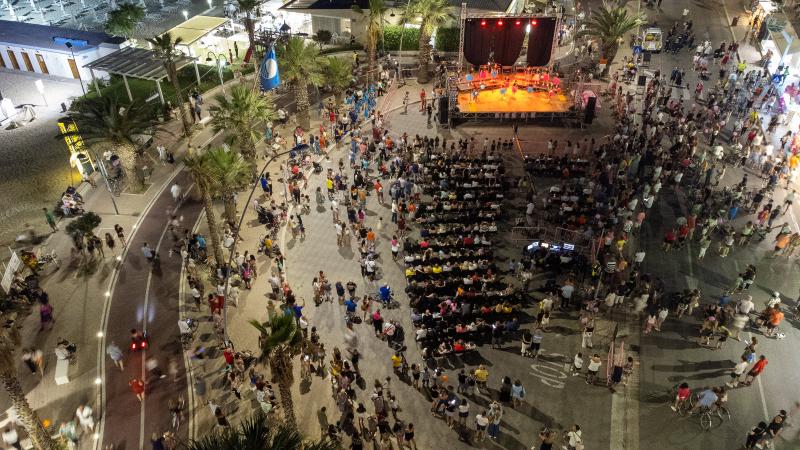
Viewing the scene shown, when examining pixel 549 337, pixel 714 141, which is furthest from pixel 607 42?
pixel 549 337

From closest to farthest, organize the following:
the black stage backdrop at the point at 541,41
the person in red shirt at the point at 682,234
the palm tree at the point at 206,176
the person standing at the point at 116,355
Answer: the person standing at the point at 116,355, the palm tree at the point at 206,176, the person in red shirt at the point at 682,234, the black stage backdrop at the point at 541,41

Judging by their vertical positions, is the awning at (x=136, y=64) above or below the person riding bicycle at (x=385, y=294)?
above

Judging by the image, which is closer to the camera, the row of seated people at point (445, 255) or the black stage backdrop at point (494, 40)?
the row of seated people at point (445, 255)

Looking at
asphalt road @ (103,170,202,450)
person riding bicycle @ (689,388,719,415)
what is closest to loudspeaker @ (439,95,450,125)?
asphalt road @ (103,170,202,450)

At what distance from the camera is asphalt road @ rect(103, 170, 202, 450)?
23422mm

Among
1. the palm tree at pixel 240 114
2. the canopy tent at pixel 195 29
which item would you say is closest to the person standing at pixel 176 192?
the palm tree at pixel 240 114

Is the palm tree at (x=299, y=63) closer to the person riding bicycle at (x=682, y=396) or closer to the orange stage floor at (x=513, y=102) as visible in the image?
the orange stage floor at (x=513, y=102)

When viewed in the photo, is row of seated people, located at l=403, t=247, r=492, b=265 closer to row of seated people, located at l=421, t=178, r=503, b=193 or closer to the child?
row of seated people, located at l=421, t=178, r=503, b=193

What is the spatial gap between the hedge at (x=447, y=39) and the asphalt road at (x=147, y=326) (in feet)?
96.4

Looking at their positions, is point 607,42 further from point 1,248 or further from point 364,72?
point 1,248

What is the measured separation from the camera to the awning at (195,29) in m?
52.2

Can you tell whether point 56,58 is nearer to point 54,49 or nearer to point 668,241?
point 54,49

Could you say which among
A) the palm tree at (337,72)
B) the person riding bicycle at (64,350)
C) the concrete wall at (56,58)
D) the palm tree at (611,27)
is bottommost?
the person riding bicycle at (64,350)

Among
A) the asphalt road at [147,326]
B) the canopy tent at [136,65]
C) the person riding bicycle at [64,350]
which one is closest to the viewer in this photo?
the asphalt road at [147,326]
